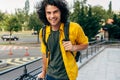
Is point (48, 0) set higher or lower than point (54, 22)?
higher

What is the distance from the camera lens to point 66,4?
314 centimetres

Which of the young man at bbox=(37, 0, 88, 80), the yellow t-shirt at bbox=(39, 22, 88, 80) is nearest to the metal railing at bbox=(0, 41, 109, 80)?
the young man at bbox=(37, 0, 88, 80)

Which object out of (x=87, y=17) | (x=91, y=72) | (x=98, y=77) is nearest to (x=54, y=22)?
(x=98, y=77)

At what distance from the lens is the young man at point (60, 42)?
9.81 feet

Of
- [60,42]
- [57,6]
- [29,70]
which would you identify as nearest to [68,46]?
[60,42]

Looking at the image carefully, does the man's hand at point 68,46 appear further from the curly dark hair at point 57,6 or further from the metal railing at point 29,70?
the metal railing at point 29,70

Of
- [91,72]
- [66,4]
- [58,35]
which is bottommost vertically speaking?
[91,72]

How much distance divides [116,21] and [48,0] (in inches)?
1582

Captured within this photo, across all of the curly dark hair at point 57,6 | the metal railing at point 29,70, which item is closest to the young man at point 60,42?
the curly dark hair at point 57,6

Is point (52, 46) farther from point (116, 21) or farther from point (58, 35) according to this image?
point (116, 21)

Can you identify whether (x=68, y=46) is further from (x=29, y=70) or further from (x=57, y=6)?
(x=29, y=70)

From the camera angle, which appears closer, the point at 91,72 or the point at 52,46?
the point at 52,46

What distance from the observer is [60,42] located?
300 centimetres

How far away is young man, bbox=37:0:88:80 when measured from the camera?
2.99 m
